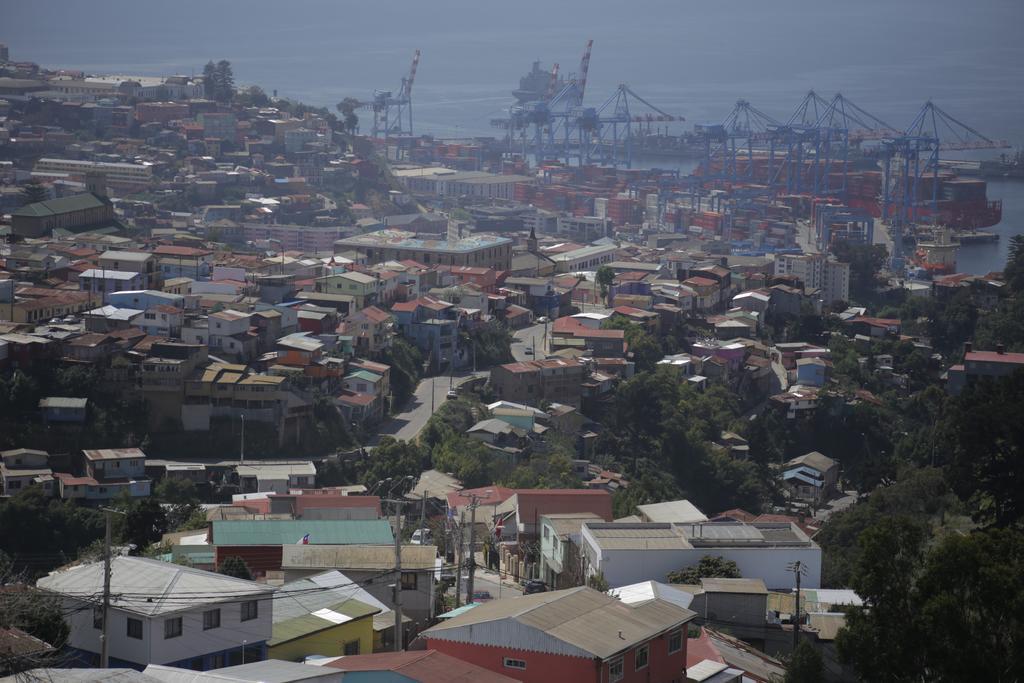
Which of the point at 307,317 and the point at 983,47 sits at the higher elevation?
the point at 983,47

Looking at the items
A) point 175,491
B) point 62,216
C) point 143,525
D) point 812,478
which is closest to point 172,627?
point 143,525

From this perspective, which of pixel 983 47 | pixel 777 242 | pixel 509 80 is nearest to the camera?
pixel 777 242

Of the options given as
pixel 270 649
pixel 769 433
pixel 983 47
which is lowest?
pixel 769 433

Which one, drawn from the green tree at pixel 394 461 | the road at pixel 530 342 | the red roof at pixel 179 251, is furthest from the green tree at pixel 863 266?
the green tree at pixel 394 461

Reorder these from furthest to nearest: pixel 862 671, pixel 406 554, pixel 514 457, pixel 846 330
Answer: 1. pixel 846 330
2. pixel 514 457
3. pixel 406 554
4. pixel 862 671

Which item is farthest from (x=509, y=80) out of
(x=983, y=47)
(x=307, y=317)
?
(x=307, y=317)

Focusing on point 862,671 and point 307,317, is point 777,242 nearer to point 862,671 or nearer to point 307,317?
point 307,317

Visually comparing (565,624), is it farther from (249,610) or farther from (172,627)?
(172,627)
